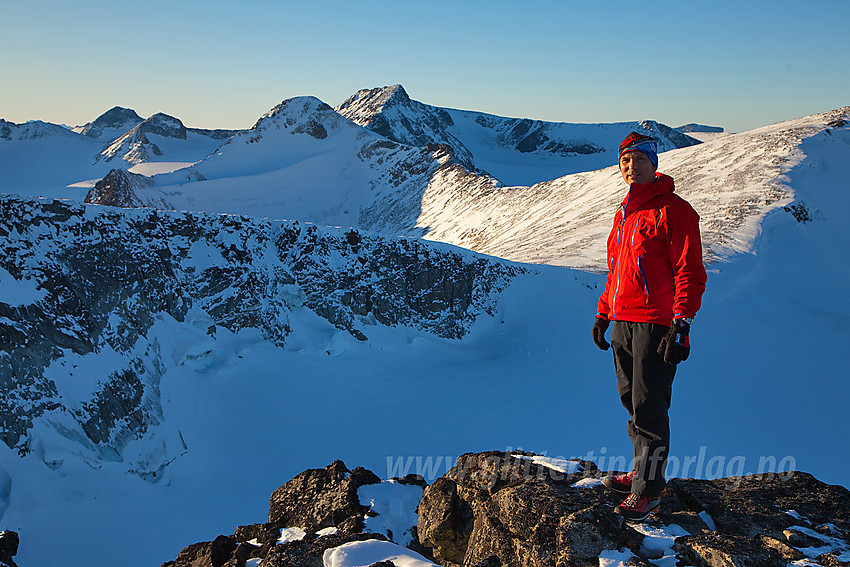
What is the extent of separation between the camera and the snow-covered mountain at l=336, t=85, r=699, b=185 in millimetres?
82750

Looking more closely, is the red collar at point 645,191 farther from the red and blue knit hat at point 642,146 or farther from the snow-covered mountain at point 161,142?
the snow-covered mountain at point 161,142

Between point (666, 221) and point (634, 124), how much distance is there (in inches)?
4376

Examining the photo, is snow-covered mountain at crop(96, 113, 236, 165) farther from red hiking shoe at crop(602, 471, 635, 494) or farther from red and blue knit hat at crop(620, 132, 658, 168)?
red hiking shoe at crop(602, 471, 635, 494)

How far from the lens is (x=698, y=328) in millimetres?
15234

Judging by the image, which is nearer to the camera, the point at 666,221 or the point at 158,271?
the point at 666,221

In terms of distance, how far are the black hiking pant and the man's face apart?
4.20 feet

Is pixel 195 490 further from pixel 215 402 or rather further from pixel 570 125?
pixel 570 125

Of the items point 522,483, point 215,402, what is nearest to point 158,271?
point 215,402

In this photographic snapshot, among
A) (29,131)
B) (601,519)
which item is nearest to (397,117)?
(29,131)

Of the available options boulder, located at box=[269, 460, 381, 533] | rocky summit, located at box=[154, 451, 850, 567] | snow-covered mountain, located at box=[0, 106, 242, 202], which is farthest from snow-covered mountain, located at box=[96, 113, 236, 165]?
rocky summit, located at box=[154, 451, 850, 567]

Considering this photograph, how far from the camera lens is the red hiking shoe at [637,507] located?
4141mm

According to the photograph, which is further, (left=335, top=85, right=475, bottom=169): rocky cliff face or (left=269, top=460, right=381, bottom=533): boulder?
(left=335, top=85, right=475, bottom=169): rocky cliff face

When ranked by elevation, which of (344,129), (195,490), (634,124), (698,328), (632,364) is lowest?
(195,490)

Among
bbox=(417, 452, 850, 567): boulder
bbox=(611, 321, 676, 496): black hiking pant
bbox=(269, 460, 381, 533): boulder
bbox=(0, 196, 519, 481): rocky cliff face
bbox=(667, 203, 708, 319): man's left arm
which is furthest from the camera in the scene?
bbox=(0, 196, 519, 481): rocky cliff face
